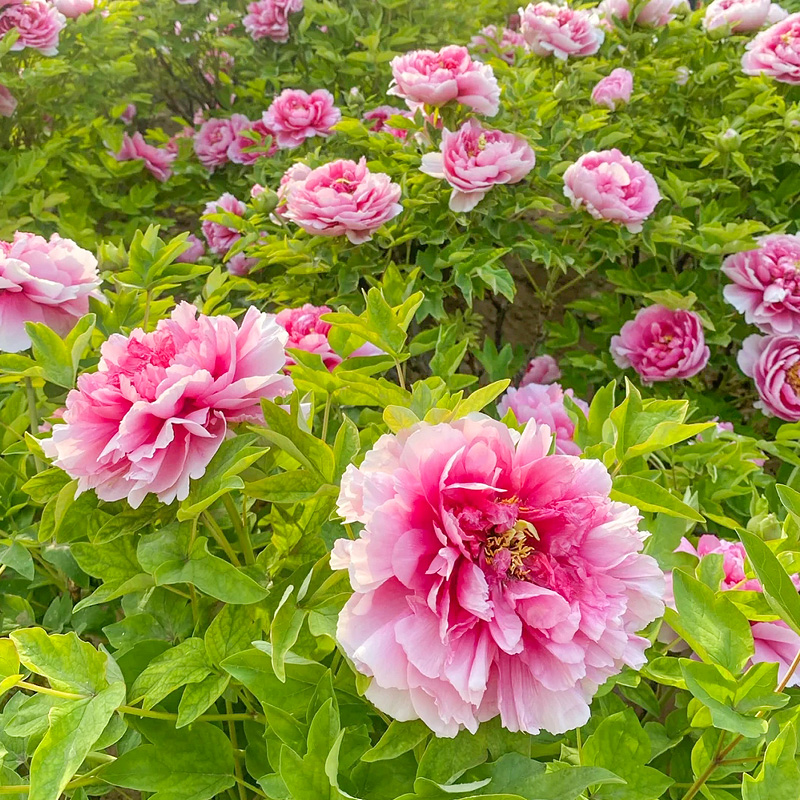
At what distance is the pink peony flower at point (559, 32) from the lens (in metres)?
1.69

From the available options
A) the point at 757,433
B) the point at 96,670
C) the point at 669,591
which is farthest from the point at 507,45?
the point at 96,670

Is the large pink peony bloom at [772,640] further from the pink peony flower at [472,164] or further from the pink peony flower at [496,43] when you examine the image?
the pink peony flower at [496,43]

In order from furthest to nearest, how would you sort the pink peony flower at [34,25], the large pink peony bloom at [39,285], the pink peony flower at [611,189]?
1. the pink peony flower at [34,25]
2. the pink peony flower at [611,189]
3. the large pink peony bloom at [39,285]

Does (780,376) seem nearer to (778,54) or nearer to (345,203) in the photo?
(778,54)

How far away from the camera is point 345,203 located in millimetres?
1191

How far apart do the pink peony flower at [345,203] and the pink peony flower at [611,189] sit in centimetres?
36


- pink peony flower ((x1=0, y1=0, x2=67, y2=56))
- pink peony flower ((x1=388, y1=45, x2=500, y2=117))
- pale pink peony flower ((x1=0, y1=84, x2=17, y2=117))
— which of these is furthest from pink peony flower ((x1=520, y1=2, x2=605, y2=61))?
pale pink peony flower ((x1=0, y1=84, x2=17, y2=117))

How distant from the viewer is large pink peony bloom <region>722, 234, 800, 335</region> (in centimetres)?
136

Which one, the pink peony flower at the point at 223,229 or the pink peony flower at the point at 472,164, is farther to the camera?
the pink peony flower at the point at 223,229

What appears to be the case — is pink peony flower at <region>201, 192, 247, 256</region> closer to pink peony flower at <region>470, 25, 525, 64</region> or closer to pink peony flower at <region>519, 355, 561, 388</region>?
pink peony flower at <region>519, 355, 561, 388</region>

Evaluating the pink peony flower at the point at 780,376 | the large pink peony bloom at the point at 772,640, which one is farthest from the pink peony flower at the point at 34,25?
the large pink peony bloom at the point at 772,640

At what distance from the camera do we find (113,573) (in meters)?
0.60

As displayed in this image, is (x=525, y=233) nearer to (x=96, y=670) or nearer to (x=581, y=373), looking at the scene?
(x=581, y=373)

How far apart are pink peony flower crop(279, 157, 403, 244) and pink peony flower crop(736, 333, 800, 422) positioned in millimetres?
767
